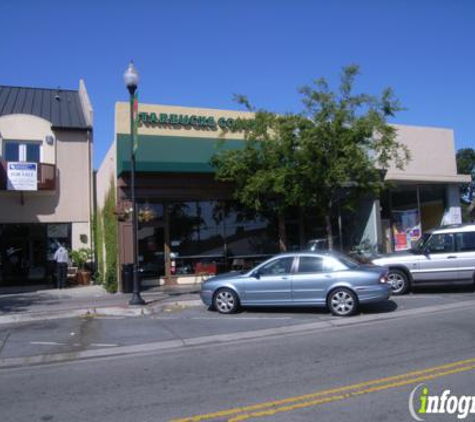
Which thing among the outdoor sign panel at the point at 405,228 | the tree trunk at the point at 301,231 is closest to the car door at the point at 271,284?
the tree trunk at the point at 301,231

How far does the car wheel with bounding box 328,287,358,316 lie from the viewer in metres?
11.5

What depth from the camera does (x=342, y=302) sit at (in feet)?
38.1

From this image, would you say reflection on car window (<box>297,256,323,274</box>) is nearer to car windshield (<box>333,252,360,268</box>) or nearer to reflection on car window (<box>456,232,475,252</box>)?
car windshield (<box>333,252,360,268</box>)

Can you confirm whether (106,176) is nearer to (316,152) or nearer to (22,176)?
(22,176)

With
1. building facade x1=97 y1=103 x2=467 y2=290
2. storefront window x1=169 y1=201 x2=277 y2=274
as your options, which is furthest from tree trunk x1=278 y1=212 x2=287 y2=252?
storefront window x1=169 y1=201 x2=277 y2=274

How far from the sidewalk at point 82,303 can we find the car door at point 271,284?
112 inches

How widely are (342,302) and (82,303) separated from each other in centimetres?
790

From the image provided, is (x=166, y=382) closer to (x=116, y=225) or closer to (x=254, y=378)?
(x=254, y=378)

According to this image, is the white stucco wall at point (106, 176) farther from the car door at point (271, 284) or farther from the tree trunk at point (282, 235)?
the car door at point (271, 284)

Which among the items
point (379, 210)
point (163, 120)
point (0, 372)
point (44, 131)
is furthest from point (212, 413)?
point (44, 131)

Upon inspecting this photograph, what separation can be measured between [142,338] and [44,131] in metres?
15.1

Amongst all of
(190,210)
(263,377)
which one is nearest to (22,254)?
(190,210)

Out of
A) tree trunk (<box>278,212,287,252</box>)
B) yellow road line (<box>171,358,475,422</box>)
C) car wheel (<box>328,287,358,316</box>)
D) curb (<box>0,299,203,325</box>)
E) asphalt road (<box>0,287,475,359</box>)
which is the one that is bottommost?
yellow road line (<box>171,358,475,422</box>)

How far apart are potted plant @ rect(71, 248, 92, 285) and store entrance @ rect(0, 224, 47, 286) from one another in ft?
4.85
